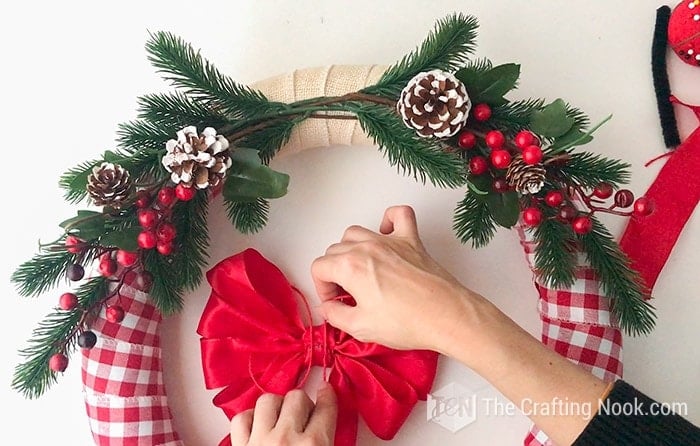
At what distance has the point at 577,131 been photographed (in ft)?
3.12

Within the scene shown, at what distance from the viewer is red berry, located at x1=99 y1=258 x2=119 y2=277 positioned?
3.25 feet

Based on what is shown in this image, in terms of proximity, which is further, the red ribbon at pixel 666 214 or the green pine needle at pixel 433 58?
the red ribbon at pixel 666 214

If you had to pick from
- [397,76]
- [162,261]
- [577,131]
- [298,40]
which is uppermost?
[298,40]

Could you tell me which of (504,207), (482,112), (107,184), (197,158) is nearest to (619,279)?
(504,207)

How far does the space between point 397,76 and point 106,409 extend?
2.26 ft

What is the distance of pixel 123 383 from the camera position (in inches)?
43.3

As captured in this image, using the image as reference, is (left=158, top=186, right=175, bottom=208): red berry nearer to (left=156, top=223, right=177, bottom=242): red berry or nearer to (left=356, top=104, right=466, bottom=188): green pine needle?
(left=156, top=223, right=177, bottom=242): red berry

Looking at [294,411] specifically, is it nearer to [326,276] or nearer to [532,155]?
[326,276]

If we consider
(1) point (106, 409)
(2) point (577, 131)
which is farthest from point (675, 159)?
(1) point (106, 409)

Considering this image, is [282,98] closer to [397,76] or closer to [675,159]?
[397,76]

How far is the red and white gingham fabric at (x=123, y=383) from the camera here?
3.58 feet

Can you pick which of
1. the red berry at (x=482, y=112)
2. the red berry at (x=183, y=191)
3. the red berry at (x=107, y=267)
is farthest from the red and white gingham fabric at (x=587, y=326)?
the red berry at (x=107, y=267)

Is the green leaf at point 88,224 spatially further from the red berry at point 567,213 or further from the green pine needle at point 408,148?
the red berry at point 567,213

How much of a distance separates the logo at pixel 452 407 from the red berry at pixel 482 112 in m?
0.45
